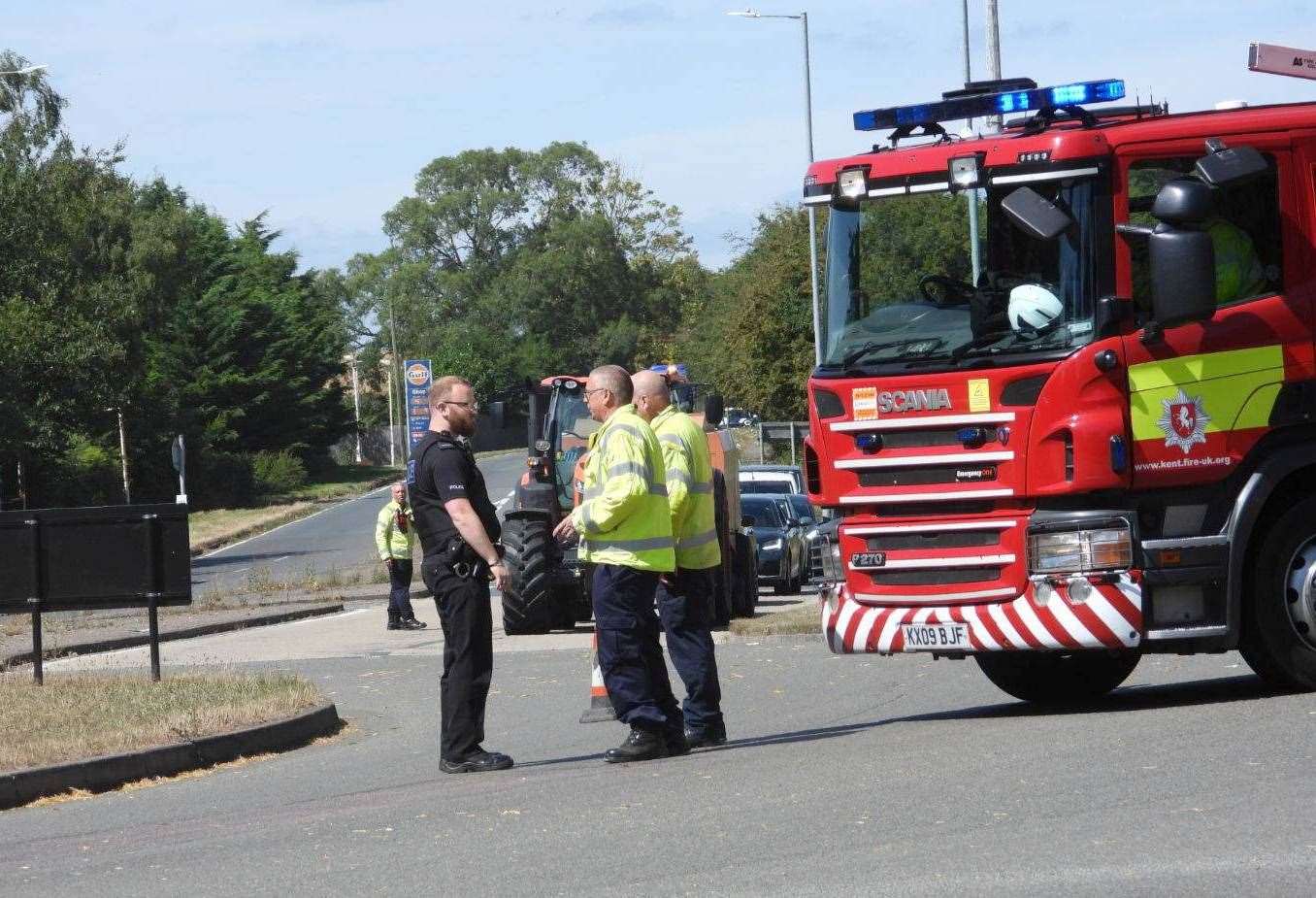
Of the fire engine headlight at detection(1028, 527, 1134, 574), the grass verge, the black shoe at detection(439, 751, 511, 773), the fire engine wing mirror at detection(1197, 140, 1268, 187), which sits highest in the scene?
the fire engine wing mirror at detection(1197, 140, 1268, 187)

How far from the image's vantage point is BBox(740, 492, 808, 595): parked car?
3042cm

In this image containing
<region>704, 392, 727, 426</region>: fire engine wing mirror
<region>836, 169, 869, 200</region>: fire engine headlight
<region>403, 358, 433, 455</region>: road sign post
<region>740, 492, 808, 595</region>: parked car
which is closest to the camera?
<region>836, 169, 869, 200</region>: fire engine headlight

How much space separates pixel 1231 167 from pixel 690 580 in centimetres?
350

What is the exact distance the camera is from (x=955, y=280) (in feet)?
33.9

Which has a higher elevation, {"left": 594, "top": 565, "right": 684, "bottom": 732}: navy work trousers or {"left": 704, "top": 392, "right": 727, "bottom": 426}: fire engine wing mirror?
{"left": 704, "top": 392, "right": 727, "bottom": 426}: fire engine wing mirror

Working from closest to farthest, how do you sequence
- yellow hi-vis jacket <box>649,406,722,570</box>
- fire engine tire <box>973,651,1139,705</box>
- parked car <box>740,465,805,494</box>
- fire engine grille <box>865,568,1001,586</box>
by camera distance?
fire engine grille <box>865,568,1001,586</box>
yellow hi-vis jacket <box>649,406,722,570</box>
fire engine tire <box>973,651,1139,705</box>
parked car <box>740,465,805,494</box>

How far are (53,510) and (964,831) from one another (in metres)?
10.1

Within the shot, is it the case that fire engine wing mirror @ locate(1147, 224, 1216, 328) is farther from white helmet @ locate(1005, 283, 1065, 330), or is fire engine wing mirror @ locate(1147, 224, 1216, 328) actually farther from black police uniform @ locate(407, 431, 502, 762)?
black police uniform @ locate(407, 431, 502, 762)

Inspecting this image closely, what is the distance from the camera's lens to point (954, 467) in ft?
33.5

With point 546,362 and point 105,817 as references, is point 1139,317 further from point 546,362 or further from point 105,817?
point 546,362

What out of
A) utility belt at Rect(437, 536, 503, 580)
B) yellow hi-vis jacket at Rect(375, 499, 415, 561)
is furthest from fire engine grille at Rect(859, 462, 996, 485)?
yellow hi-vis jacket at Rect(375, 499, 415, 561)

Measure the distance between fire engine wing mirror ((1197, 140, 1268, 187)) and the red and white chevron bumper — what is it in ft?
6.64

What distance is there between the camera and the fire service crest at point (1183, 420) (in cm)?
993

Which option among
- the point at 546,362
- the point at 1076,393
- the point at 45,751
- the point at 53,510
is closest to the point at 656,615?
the point at 1076,393
